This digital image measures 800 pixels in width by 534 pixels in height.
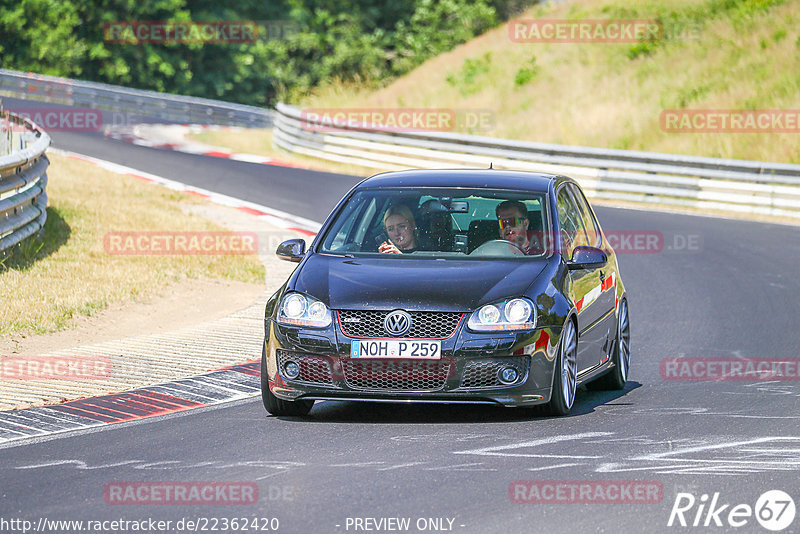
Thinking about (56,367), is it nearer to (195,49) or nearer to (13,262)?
(13,262)

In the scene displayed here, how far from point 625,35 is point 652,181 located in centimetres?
1532

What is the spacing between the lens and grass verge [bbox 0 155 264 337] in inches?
503

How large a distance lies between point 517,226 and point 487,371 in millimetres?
1443

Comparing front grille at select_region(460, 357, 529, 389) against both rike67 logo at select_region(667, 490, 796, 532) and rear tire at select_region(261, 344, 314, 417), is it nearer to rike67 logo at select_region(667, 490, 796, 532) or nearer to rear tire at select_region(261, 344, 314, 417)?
rear tire at select_region(261, 344, 314, 417)

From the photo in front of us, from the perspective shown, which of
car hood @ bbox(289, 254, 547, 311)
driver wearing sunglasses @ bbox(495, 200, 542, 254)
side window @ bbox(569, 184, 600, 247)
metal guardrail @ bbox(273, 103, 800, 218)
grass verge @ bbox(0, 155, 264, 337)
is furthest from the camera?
metal guardrail @ bbox(273, 103, 800, 218)

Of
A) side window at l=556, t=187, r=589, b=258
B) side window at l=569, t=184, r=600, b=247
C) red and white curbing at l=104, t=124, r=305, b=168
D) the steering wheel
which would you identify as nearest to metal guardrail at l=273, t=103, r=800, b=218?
red and white curbing at l=104, t=124, r=305, b=168

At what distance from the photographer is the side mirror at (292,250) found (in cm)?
907

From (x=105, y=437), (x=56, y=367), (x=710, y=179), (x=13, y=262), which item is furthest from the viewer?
(x=710, y=179)

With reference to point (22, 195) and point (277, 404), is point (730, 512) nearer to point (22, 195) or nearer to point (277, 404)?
point (277, 404)

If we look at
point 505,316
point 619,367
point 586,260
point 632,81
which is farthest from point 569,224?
point 632,81

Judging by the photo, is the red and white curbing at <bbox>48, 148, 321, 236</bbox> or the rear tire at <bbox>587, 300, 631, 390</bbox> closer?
the rear tire at <bbox>587, 300, 631, 390</bbox>

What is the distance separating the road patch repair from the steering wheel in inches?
76.3

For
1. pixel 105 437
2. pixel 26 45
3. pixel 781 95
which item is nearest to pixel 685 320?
pixel 105 437

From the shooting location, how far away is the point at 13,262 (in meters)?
14.4
